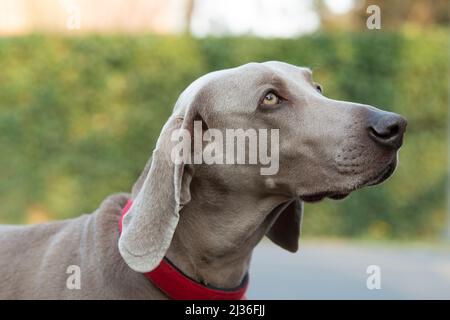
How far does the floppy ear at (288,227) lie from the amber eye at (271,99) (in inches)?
23.7

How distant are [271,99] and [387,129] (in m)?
0.57

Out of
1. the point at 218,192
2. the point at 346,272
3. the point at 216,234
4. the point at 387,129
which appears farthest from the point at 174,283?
the point at 346,272

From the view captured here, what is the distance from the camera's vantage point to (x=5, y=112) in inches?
425

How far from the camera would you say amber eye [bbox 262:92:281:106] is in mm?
3220

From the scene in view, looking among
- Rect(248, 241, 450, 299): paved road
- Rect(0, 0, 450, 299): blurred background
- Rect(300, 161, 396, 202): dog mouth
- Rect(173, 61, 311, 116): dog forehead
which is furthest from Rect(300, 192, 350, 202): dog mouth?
Rect(0, 0, 450, 299): blurred background

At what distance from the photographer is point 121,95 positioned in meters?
11.0

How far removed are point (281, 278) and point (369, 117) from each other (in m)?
5.64

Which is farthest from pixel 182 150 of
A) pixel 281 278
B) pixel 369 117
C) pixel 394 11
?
pixel 394 11

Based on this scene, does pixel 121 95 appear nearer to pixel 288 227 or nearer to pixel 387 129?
pixel 288 227

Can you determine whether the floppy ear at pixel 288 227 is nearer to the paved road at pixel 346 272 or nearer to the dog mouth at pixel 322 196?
the dog mouth at pixel 322 196
